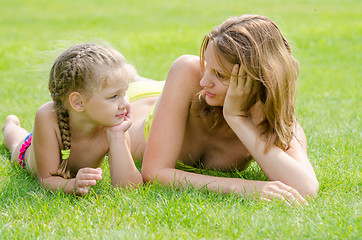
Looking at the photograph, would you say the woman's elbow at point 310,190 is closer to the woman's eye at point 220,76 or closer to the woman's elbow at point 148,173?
the woman's eye at point 220,76

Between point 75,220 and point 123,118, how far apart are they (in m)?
0.97

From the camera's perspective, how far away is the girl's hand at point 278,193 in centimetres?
338

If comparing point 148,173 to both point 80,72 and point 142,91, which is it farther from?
point 142,91

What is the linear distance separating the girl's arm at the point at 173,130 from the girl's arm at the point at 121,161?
0.10m

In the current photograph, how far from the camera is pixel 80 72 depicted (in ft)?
12.0

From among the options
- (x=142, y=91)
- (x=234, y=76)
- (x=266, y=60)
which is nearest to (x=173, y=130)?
(x=234, y=76)

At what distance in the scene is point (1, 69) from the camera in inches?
387

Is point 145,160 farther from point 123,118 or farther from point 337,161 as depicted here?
point 337,161

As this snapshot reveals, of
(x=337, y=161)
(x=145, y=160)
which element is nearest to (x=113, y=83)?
(x=145, y=160)

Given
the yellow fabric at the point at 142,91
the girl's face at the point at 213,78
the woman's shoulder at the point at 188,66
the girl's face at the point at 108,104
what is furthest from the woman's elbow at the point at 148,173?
the yellow fabric at the point at 142,91

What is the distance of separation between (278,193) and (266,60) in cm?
85

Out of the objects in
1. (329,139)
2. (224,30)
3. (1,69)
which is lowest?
(1,69)

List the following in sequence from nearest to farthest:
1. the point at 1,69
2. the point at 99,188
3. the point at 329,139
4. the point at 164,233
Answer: the point at 164,233 → the point at 99,188 → the point at 329,139 → the point at 1,69

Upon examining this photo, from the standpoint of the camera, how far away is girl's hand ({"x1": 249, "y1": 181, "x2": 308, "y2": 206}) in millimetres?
3381
